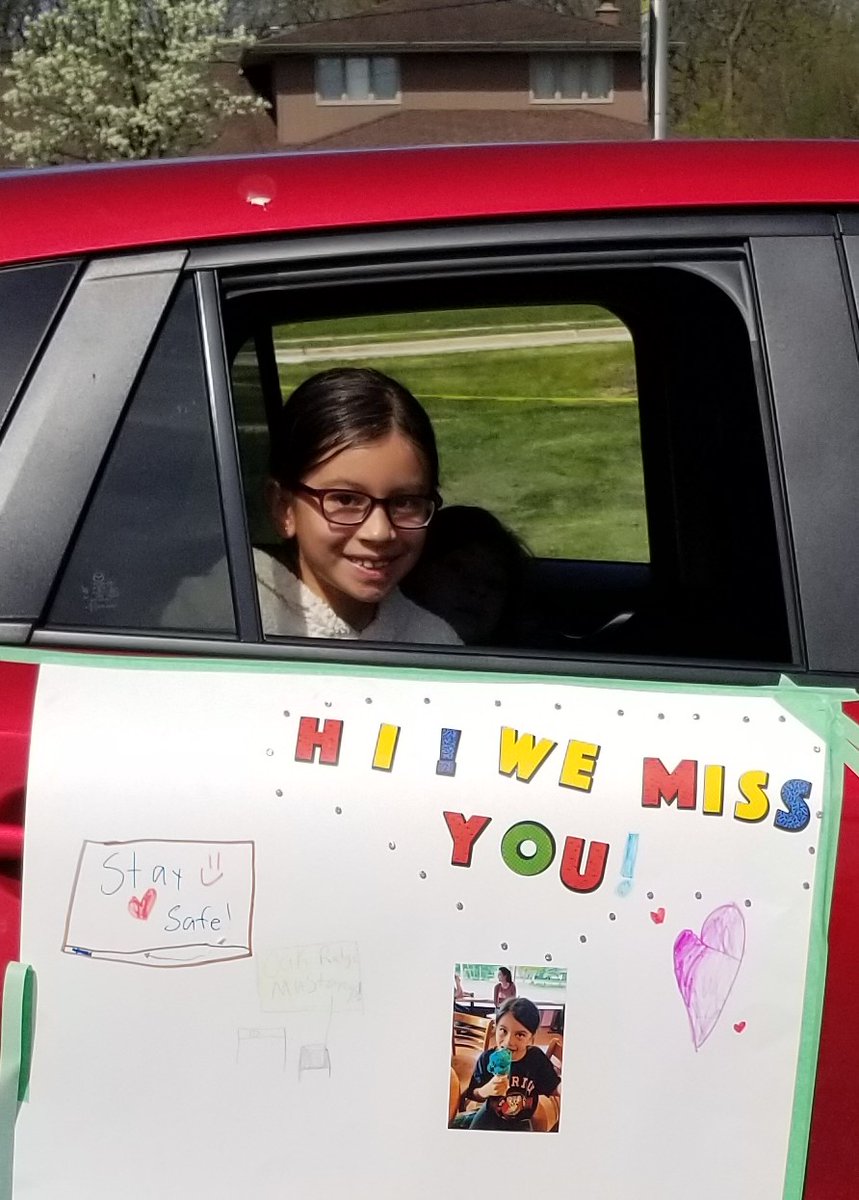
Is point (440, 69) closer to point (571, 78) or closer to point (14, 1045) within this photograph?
point (571, 78)

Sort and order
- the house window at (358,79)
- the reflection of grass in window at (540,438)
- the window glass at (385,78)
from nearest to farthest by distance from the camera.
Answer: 1. the reflection of grass in window at (540,438)
2. the house window at (358,79)
3. the window glass at (385,78)

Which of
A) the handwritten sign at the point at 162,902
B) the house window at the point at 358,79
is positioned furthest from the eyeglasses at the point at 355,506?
the house window at the point at 358,79

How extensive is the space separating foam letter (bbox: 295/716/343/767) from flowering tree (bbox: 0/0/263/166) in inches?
1180

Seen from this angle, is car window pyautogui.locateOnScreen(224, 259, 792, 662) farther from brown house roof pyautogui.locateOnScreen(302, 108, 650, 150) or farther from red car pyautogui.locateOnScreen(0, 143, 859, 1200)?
brown house roof pyautogui.locateOnScreen(302, 108, 650, 150)

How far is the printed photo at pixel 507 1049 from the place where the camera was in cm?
151

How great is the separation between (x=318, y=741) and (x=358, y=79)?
35.9 meters

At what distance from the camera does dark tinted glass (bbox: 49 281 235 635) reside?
162 cm

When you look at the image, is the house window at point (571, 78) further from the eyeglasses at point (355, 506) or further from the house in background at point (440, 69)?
the eyeglasses at point (355, 506)

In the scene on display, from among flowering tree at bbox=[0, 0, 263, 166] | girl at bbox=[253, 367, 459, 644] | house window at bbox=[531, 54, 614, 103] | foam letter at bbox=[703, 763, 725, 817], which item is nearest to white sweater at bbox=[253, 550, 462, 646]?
girl at bbox=[253, 367, 459, 644]

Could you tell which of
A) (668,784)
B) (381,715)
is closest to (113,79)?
(381,715)

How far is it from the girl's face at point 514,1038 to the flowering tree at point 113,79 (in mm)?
30116

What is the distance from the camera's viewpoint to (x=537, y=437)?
7711mm

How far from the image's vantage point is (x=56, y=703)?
155cm

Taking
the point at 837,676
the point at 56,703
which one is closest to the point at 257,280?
the point at 56,703
